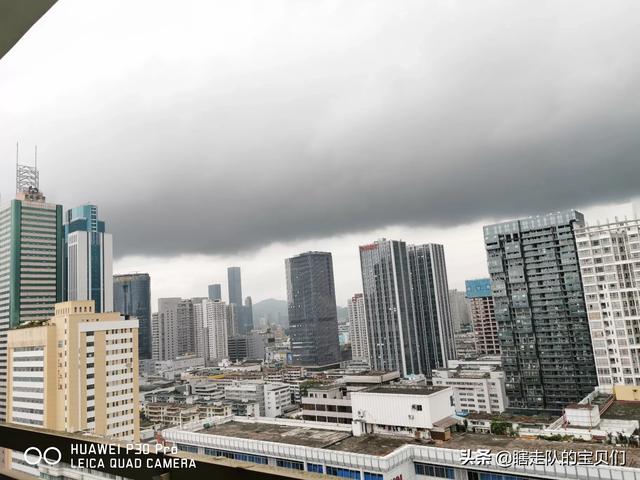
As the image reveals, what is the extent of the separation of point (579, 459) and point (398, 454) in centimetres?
379

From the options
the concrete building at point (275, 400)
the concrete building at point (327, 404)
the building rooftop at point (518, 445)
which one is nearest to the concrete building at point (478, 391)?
the concrete building at point (327, 404)

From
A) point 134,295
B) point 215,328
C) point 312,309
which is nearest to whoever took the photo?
point 312,309

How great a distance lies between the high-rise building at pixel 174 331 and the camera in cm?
7306

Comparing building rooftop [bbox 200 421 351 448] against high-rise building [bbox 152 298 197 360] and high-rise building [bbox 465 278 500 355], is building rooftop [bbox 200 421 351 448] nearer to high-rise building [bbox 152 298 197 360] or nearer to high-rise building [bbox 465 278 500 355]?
high-rise building [bbox 465 278 500 355]

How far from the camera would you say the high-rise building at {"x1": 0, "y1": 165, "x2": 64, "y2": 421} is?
107 feet

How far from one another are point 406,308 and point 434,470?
1347 inches

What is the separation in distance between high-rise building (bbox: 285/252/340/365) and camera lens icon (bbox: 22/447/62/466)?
58057mm

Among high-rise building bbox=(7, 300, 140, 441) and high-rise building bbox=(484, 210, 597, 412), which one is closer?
high-rise building bbox=(7, 300, 140, 441)

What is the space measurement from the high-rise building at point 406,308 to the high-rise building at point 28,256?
28190 mm

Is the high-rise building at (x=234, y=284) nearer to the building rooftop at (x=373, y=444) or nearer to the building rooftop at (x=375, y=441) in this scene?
the building rooftop at (x=375, y=441)

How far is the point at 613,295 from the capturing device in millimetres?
21828

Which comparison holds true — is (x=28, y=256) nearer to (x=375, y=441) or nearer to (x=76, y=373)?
(x=76, y=373)

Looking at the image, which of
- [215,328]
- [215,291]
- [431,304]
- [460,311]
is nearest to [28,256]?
[431,304]

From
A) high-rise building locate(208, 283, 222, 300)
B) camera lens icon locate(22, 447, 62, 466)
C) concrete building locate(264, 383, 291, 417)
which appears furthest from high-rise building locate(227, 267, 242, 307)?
camera lens icon locate(22, 447, 62, 466)
